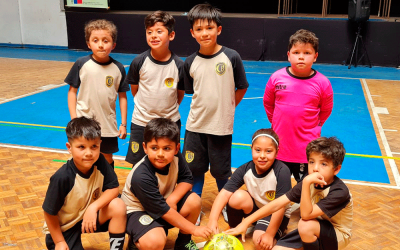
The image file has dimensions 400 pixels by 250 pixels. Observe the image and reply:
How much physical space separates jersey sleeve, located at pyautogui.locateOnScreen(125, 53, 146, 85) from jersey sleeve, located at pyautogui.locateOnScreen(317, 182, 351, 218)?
1.96m

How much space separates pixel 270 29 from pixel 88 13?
20.7ft

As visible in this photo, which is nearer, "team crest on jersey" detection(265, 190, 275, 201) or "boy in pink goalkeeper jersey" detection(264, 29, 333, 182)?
"team crest on jersey" detection(265, 190, 275, 201)

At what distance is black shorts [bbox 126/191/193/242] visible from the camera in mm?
2938

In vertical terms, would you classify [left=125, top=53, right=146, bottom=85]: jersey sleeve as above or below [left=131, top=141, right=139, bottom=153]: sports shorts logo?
above

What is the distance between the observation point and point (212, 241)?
2830 mm

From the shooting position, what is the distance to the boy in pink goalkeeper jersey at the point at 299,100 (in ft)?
11.8

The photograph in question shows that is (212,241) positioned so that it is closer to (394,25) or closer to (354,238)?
(354,238)

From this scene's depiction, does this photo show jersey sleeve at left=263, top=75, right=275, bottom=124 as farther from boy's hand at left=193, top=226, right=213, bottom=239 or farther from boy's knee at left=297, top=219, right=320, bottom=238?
boy's hand at left=193, top=226, right=213, bottom=239

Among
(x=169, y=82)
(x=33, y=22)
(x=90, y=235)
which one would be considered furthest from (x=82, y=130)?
(x=33, y=22)

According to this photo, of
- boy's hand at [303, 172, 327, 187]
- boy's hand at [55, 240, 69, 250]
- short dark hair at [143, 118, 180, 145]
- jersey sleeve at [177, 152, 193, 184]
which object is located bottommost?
boy's hand at [55, 240, 69, 250]

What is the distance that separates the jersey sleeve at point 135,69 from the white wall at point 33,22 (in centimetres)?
1282

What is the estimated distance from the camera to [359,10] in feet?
37.7

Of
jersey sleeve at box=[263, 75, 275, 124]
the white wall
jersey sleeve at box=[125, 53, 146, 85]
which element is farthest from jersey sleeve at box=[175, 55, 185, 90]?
the white wall

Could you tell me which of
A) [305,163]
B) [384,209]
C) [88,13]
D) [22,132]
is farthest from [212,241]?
[88,13]
